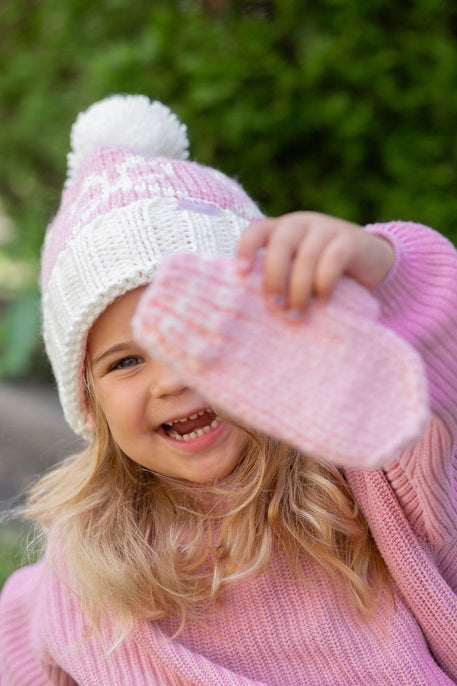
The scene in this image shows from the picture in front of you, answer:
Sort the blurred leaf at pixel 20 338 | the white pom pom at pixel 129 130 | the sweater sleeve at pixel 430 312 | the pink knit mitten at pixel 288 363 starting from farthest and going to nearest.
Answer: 1. the blurred leaf at pixel 20 338
2. the white pom pom at pixel 129 130
3. the sweater sleeve at pixel 430 312
4. the pink knit mitten at pixel 288 363

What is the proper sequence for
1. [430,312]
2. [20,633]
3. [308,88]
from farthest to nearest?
[308,88]
[20,633]
[430,312]

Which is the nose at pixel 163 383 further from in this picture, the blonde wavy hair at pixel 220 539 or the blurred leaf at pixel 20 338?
the blurred leaf at pixel 20 338

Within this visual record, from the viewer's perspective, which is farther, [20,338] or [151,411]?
[20,338]

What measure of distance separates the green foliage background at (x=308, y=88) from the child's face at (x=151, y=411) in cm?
181

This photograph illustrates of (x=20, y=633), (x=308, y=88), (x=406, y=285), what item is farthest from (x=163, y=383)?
(x=308, y=88)

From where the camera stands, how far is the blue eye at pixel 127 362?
1674mm

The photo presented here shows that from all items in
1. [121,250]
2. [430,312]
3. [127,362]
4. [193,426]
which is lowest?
[193,426]

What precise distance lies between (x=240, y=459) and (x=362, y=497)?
27 cm

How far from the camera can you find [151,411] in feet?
5.46

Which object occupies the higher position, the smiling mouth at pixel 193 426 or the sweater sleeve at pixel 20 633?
the smiling mouth at pixel 193 426

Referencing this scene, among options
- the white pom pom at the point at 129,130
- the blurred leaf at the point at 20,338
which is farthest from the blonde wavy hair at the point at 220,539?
the blurred leaf at the point at 20,338

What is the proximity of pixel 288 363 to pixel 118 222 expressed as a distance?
698 millimetres

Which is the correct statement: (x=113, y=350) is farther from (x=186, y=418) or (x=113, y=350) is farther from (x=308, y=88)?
(x=308, y=88)

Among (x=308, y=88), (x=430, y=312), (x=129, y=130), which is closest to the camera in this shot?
(x=430, y=312)
